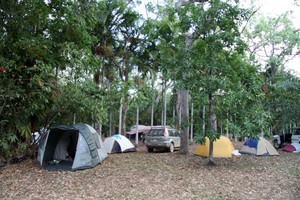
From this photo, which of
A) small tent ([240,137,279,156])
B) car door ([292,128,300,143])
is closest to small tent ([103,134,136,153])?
small tent ([240,137,279,156])

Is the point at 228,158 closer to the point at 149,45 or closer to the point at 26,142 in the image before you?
the point at 26,142

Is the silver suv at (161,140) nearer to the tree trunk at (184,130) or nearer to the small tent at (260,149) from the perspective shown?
the tree trunk at (184,130)

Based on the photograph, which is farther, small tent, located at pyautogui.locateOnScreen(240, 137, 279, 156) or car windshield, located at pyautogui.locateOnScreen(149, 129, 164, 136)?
car windshield, located at pyautogui.locateOnScreen(149, 129, 164, 136)

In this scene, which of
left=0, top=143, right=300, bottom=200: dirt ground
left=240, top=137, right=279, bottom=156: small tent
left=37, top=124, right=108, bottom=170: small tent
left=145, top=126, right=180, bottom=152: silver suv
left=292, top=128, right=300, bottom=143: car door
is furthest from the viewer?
left=292, top=128, right=300, bottom=143: car door

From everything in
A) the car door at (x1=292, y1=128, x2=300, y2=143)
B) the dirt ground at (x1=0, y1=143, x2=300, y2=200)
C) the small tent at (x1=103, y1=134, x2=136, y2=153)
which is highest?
the car door at (x1=292, y1=128, x2=300, y2=143)

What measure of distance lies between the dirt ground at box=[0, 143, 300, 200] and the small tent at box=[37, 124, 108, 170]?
0.37 metres

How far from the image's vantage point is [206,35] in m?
9.41

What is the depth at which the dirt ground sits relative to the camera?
5.92 m

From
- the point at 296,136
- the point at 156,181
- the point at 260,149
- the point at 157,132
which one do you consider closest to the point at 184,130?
the point at 157,132

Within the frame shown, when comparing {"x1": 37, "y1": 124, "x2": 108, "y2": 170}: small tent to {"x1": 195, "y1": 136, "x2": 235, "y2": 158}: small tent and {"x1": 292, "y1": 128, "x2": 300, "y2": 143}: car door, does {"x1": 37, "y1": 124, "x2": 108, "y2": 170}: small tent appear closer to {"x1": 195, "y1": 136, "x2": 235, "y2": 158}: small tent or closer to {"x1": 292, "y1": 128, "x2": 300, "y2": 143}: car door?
{"x1": 195, "y1": 136, "x2": 235, "y2": 158}: small tent

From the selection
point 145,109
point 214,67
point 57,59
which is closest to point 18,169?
point 57,59

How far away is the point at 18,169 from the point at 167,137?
745cm

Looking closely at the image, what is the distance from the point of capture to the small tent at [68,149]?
895 cm

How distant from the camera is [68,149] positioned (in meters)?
11.2
